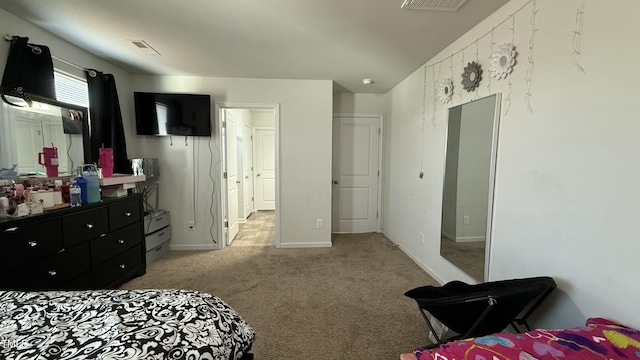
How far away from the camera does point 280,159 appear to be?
3.56 meters

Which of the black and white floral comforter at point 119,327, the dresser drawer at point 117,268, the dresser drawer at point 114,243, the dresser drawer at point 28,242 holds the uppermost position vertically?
the dresser drawer at point 28,242

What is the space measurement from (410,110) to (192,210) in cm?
332

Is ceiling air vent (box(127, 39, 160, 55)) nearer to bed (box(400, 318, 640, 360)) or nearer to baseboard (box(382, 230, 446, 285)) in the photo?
bed (box(400, 318, 640, 360))

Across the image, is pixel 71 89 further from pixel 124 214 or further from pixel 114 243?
pixel 114 243

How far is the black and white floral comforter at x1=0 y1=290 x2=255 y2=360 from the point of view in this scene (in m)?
0.82

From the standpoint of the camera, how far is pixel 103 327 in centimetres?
94

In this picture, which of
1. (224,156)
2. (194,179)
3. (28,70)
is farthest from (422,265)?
(28,70)

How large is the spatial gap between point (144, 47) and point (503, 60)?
3.21m

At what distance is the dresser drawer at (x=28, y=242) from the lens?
149 centimetres

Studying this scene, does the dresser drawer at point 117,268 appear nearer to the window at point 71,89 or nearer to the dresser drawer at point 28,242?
the dresser drawer at point 28,242

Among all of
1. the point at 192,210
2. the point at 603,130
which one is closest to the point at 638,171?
the point at 603,130

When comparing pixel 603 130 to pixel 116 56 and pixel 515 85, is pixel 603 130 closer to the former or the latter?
pixel 515 85

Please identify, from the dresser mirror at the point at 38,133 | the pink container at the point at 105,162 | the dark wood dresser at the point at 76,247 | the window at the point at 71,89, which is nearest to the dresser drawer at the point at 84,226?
the dark wood dresser at the point at 76,247

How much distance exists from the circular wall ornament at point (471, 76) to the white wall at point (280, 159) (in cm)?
176
